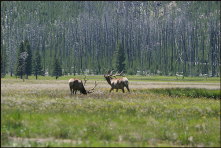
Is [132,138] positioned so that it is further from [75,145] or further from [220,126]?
[220,126]

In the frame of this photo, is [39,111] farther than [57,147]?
Yes

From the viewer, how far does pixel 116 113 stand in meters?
20.7

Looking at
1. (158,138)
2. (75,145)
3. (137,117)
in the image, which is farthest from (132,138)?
(137,117)

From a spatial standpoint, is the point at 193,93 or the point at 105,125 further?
the point at 193,93

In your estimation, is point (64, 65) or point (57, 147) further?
point (64, 65)

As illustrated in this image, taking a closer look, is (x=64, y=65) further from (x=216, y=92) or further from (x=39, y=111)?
(x=39, y=111)

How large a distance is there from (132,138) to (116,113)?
5.78 m

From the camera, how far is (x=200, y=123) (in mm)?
18531

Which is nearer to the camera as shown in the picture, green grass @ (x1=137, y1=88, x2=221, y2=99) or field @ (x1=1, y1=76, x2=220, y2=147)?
field @ (x1=1, y1=76, x2=220, y2=147)

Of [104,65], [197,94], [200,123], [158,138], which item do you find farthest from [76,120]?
[104,65]

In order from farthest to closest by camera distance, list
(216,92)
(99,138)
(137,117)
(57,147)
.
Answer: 1. (216,92)
2. (137,117)
3. (99,138)
4. (57,147)

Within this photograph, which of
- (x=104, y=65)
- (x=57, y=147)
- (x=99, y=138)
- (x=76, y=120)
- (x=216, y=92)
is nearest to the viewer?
(x=57, y=147)

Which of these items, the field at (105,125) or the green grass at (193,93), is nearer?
the field at (105,125)

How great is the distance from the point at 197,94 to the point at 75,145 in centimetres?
2520
